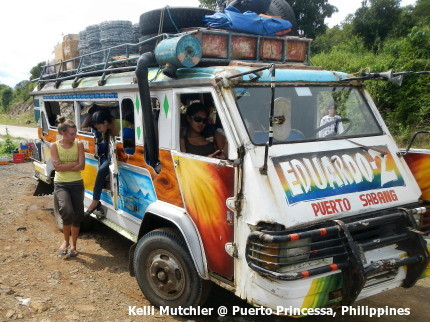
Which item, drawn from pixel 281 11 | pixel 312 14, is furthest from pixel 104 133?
pixel 312 14

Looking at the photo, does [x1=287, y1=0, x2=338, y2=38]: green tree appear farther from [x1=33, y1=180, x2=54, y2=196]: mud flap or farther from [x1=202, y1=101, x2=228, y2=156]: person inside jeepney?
[x1=202, y1=101, x2=228, y2=156]: person inside jeepney

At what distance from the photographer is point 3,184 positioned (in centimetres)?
942

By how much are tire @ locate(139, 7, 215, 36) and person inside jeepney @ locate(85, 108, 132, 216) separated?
→ 1.19m

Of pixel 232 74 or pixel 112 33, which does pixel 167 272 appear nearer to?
pixel 232 74

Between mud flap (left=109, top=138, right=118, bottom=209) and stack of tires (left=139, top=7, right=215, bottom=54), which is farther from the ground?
stack of tires (left=139, top=7, right=215, bottom=54)

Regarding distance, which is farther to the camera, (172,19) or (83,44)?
(83,44)

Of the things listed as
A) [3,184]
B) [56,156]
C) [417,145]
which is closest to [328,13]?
[417,145]

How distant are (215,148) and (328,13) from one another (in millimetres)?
24629

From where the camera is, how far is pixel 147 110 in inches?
143

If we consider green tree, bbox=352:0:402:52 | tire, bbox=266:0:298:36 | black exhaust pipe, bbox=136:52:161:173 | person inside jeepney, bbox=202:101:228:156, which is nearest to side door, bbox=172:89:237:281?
person inside jeepney, bbox=202:101:228:156

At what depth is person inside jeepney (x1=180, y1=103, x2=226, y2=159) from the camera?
365 centimetres

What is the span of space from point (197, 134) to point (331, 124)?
1.28 meters

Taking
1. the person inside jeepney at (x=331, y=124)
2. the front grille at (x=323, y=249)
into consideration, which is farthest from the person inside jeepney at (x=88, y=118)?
the front grille at (x=323, y=249)

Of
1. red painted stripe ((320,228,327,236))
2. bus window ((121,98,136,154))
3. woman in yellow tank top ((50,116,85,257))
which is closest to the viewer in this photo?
red painted stripe ((320,228,327,236))
